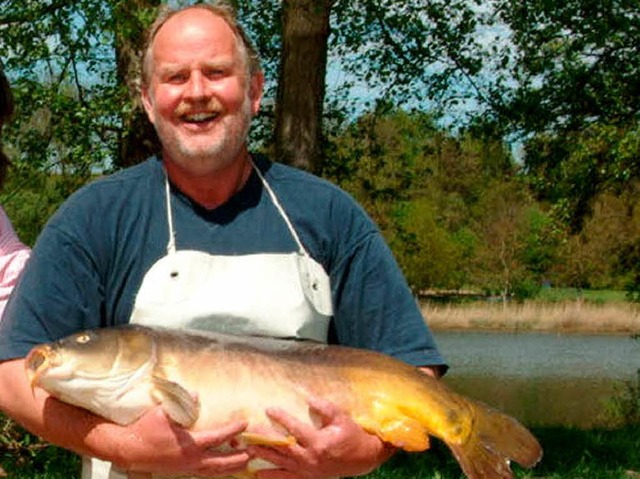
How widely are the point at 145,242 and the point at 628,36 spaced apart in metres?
10.7

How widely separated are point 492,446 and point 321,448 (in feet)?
1.51

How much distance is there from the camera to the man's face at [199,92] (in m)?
3.06

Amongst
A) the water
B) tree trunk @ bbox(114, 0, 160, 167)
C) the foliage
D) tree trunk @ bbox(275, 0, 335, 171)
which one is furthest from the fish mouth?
the water

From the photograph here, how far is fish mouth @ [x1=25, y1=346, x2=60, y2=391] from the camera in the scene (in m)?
2.64

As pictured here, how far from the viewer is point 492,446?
2859 millimetres

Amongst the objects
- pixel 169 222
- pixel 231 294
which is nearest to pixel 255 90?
pixel 169 222

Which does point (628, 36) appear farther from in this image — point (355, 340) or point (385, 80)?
point (355, 340)

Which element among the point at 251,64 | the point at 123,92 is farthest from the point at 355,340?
the point at 123,92

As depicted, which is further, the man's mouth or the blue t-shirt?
the man's mouth

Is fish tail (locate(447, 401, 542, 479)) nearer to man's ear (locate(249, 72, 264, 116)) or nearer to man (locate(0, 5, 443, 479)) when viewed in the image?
man (locate(0, 5, 443, 479))

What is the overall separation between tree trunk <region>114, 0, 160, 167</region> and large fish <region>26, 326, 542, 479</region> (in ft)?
23.5

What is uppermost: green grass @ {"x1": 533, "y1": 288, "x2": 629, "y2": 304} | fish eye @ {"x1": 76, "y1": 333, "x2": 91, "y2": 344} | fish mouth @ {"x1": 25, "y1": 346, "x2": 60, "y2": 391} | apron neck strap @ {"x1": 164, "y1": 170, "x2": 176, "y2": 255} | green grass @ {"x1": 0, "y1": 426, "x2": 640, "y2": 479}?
apron neck strap @ {"x1": 164, "y1": 170, "x2": 176, "y2": 255}

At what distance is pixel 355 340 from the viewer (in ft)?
10.5

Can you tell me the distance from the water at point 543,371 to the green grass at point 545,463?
3.85 metres
